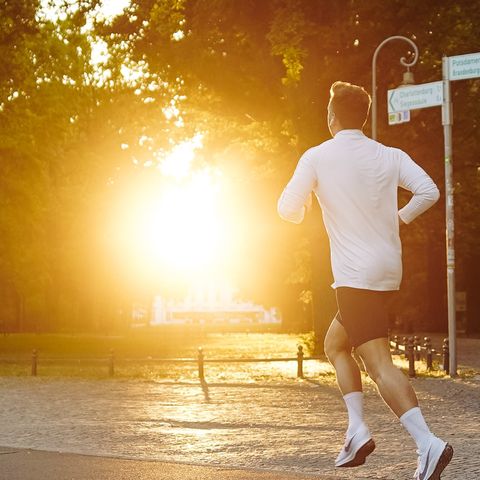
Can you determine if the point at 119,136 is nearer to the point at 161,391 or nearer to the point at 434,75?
the point at 434,75

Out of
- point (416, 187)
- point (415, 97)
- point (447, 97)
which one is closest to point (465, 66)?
point (415, 97)

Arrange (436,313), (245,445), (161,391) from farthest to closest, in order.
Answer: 1. (436,313)
2. (161,391)
3. (245,445)

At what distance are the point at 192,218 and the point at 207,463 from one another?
44618 millimetres

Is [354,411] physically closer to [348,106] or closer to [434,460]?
[434,460]

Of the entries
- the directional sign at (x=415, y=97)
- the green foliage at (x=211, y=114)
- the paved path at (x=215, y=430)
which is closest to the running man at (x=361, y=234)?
the paved path at (x=215, y=430)

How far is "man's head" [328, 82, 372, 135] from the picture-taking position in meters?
5.37

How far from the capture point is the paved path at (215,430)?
7.38 m

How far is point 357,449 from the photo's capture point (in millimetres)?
5227

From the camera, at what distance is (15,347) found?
1492 inches

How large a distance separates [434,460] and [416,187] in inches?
51.2

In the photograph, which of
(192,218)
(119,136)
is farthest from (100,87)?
(192,218)

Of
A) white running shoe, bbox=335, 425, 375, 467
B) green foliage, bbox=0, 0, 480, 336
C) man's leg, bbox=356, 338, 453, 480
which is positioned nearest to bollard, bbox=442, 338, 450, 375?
green foliage, bbox=0, 0, 480, 336

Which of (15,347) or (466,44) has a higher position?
(466,44)

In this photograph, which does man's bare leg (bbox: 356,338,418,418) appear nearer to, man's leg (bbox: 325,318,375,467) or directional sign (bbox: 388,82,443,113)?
man's leg (bbox: 325,318,375,467)
